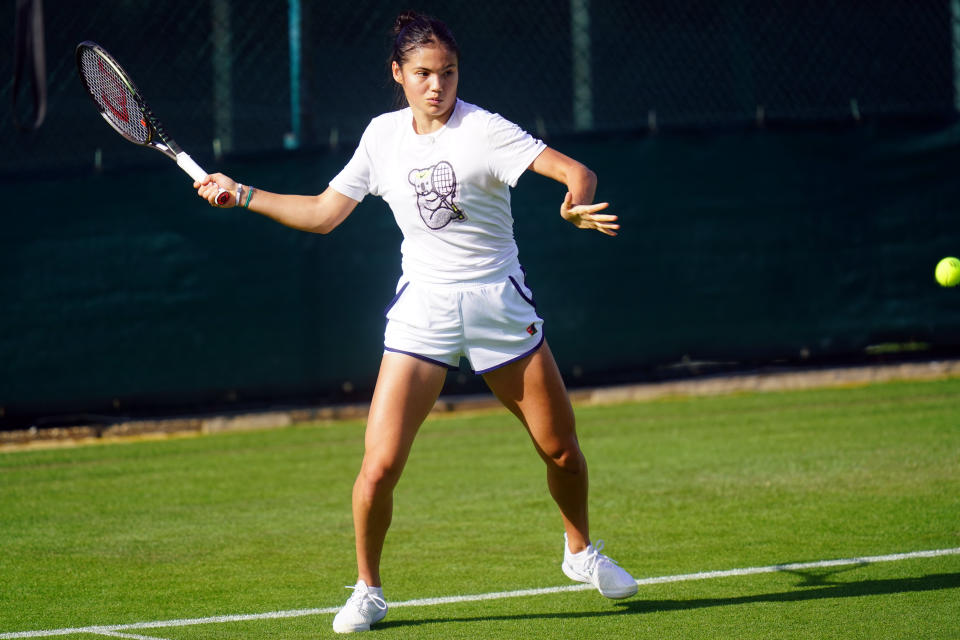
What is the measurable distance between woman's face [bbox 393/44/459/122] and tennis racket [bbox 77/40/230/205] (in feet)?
4.34

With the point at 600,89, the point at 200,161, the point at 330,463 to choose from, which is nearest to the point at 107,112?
the point at 330,463

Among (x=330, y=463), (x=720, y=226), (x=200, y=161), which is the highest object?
(x=200, y=161)

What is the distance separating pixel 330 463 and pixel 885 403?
4.06 meters

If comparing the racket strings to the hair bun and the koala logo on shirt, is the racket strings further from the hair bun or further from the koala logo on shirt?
the koala logo on shirt

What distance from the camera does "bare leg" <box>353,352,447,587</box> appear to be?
4637mm

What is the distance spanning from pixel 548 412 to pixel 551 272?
537cm

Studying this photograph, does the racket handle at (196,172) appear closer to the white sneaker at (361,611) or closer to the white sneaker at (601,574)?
the white sneaker at (361,611)

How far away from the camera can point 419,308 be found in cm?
471

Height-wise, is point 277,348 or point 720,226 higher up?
point 720,226

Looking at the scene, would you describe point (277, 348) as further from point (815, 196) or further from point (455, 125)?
point (455, 125)

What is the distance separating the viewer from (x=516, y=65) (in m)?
10.6

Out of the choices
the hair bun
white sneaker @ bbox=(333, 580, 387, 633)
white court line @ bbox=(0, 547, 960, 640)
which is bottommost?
white court line @ bbox=(0, 547, 960, 640)

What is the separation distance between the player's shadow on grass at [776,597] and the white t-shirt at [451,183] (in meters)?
1.24

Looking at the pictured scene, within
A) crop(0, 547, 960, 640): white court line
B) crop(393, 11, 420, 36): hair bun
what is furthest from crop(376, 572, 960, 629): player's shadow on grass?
crop(393, 11, 420, 36): hair bun
